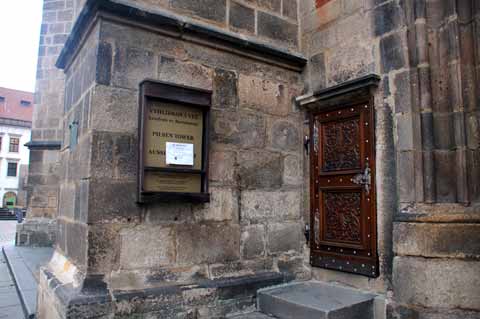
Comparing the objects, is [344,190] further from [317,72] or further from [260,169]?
[317,72]

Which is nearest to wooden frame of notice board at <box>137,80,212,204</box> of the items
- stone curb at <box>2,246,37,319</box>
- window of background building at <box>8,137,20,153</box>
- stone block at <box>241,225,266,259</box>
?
stone block at <box>241,225,266,259</box>

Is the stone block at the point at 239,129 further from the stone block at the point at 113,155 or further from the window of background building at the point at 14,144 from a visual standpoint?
the window of background building at the point at 14,144

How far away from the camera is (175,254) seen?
2.73 metres

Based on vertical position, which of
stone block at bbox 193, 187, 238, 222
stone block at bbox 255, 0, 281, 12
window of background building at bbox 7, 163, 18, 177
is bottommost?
stone block at bbox 193, 187, 238, 222

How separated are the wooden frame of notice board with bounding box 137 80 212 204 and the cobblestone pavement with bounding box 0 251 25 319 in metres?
2.18

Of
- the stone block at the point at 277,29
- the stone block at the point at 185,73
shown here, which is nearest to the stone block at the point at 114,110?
the stone block at the point at 185,73

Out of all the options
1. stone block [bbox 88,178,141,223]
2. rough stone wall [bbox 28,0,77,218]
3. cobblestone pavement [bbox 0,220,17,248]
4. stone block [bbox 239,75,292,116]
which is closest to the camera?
stone block [bbox 88,178,141,223]

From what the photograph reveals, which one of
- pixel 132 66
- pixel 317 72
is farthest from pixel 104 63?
pixel 317 72

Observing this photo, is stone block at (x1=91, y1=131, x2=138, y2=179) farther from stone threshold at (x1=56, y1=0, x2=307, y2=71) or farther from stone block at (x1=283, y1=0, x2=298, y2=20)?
stone block at (x1=283, y1=0, x2=298, y2=20)

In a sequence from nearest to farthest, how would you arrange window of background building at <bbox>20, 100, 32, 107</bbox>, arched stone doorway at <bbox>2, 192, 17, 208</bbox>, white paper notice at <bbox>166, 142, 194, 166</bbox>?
1. white paper notice at <bbox>166, 142, 194, 166</bbox>
2. arched stone doorway at <bbox>2, 192, 17, 208</bbox>
3. window of background building at <bbox>20, 100, 32, 107</bbox>

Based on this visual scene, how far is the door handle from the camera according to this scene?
9.46 ft

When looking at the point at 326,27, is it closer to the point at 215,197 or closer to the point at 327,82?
the point at 327,82

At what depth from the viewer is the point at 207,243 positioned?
289 centimetres

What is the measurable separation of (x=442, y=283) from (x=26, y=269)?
527 centimetres
